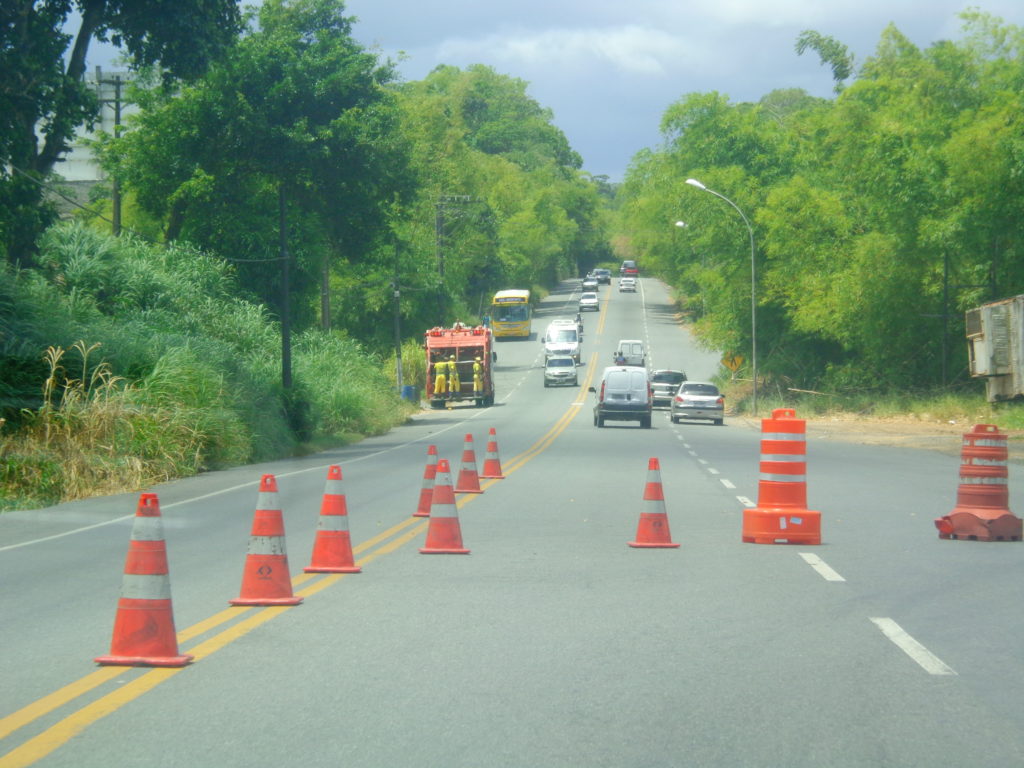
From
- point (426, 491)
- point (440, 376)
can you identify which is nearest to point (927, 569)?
point (426, 491)

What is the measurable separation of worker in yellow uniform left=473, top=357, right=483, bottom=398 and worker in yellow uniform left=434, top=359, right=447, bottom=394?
4.37 ft

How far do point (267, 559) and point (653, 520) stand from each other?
462 centimetres

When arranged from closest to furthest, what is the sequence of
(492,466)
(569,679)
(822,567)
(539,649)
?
1. (569,679)
2. (539,649)
3. (822,567)
4. (492,466)

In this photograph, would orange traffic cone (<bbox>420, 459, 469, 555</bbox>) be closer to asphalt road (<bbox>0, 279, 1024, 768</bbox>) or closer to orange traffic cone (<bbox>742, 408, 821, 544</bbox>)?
asphalt road (<bbox>0, 279, 1024, 768</bbox>)

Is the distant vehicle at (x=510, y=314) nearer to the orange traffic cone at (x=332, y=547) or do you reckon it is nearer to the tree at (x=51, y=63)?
the tree at (x=51, y=63)

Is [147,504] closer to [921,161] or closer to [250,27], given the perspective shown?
[921,161]

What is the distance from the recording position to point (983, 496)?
1290cm

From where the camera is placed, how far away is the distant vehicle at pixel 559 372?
Result: 71.4 metres

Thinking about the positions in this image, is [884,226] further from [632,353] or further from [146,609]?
[146,609]

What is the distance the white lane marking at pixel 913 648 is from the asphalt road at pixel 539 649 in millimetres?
28

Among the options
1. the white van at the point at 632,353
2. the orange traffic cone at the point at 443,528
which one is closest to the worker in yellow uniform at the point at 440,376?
the white van at the point at 632,353

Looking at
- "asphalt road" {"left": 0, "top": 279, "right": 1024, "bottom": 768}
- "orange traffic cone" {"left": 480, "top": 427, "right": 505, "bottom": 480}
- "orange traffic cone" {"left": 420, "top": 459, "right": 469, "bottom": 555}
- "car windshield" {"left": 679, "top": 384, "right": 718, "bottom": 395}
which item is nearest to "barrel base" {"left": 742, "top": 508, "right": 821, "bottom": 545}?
"asphalt road" {"left": 0, "top": 279, "right": 1024, "bottom": 768}

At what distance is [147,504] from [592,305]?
108076 mm

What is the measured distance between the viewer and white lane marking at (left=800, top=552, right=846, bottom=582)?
10406 mm
